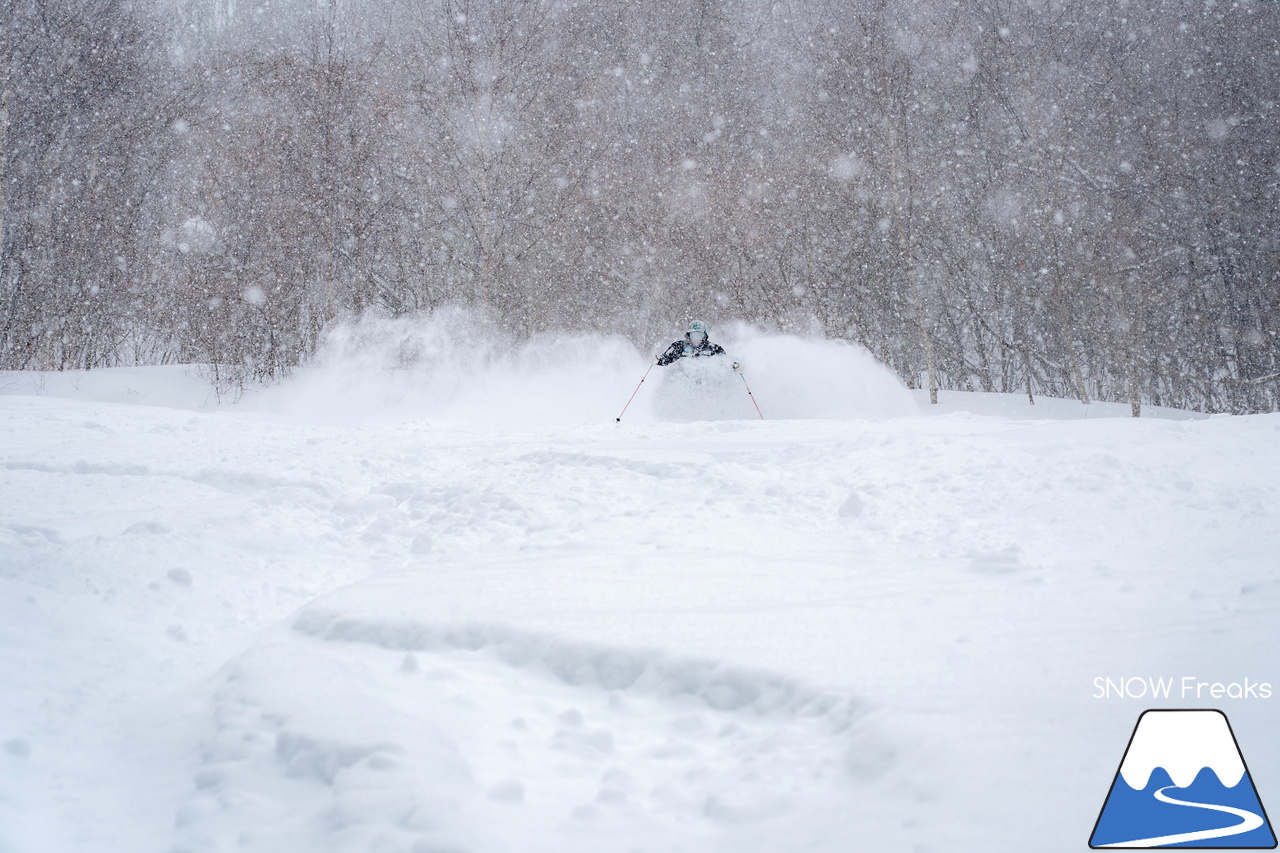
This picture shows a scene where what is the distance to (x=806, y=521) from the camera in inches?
173

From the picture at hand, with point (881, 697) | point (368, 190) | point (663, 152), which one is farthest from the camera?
point (663, 152)

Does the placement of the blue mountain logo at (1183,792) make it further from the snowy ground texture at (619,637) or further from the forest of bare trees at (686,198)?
the forest of bare trees at (686,198)

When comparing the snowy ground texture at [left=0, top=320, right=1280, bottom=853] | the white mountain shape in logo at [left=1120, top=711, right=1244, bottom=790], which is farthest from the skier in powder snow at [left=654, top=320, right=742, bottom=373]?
the white mountain shape in logo at [left=1120, top=711, right=1244, bottom=790]

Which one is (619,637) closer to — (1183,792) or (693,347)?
(1183,792)

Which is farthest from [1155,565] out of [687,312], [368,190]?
→ [368,190]

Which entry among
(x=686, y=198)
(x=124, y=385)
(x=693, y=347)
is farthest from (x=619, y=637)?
(x=686, y=198)

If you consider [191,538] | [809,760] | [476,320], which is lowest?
[809,760]

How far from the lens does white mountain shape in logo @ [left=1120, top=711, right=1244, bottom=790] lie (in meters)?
1.98

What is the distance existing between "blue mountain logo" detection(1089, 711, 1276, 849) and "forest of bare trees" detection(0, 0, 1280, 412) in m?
13.4

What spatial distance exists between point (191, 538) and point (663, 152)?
19.0 m

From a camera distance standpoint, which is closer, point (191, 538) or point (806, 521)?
point (191, 538)

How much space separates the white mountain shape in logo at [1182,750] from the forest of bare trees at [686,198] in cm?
1332

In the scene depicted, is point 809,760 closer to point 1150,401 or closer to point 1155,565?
point 1155,565

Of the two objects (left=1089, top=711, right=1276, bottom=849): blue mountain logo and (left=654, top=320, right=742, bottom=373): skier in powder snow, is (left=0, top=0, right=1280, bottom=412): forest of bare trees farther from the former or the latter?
(left=1089, top=711, right=1276, bottom=849): blue mountain logo
